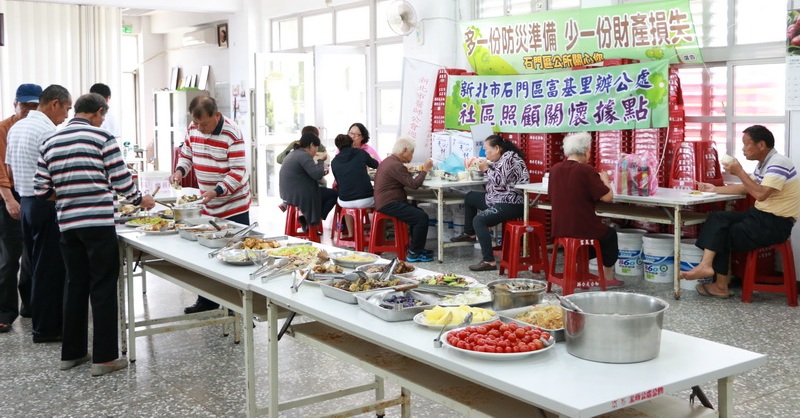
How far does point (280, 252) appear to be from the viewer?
369 centimetres

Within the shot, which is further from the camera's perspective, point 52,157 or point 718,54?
point 718,54

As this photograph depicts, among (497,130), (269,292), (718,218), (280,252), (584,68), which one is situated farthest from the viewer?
(497,130)

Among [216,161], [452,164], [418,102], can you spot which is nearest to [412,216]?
[452,164]

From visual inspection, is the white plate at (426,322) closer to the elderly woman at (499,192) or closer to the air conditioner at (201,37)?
the elderly woman at (499,192)

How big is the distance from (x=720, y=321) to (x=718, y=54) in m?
2.40

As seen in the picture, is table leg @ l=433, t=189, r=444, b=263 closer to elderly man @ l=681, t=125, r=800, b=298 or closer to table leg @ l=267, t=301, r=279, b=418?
elderly man @ l=681, t=125, r=800, b=298

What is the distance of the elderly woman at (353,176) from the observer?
25.8 feet

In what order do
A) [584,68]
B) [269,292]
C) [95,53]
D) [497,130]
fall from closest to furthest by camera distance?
[269,292] < [584,68] < [497,130] < [95,53]

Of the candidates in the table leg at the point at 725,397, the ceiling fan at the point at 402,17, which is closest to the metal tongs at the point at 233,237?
the table leg at the point at 725,397

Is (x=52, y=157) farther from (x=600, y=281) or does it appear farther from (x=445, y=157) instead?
(x=445, y=157)

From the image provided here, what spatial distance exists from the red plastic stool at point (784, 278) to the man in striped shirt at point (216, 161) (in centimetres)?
340

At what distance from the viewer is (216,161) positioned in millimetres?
5090

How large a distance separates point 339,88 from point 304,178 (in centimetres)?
309

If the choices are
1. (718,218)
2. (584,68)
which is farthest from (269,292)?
(584,68)
